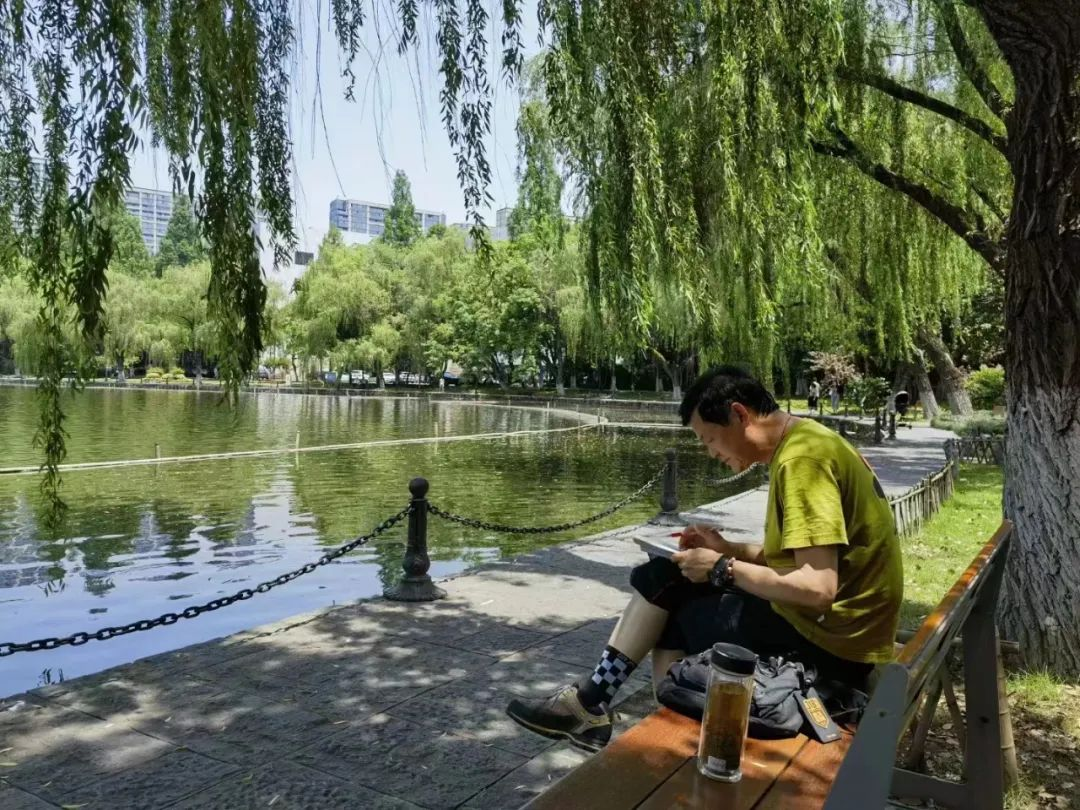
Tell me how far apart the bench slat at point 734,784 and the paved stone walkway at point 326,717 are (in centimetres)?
141

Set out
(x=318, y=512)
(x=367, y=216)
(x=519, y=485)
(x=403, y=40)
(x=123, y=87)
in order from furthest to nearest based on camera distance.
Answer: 1. (x=519, y=485)
2. (x=318, y=512)
3. (x=367, y=216)
4. (x=403, y=40)
5. (x=123, y=87)

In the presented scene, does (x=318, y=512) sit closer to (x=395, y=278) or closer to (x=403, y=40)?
(x=403, y=40)

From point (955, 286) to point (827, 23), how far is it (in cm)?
1020

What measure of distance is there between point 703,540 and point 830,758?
0.94 m

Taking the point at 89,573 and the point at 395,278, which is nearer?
the point at 89,573

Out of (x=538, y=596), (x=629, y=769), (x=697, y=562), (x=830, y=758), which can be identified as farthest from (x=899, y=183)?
(x=629, y=769)

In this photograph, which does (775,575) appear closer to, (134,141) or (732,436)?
(732,436)

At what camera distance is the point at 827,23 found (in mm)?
5027

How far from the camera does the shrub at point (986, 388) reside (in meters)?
31.6

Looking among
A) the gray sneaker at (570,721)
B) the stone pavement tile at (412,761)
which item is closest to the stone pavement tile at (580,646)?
the stone pavement tile at (412,761)

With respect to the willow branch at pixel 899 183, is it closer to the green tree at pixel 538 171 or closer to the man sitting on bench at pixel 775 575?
the green tree at pixel 538 171

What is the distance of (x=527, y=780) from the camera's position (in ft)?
11.5

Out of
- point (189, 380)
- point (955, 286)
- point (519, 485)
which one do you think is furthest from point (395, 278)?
point (955, 286)

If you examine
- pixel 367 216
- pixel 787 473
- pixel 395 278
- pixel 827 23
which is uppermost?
pixel 395 278
